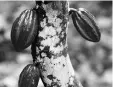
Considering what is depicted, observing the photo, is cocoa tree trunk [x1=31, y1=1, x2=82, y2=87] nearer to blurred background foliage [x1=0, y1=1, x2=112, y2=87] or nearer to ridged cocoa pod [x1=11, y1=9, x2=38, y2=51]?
ridged cocoa pod [x1=11, y1=9, x2=38, y2=51]

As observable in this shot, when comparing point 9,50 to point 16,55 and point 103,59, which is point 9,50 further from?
point 103,59

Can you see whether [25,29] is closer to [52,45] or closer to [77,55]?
[52,45]

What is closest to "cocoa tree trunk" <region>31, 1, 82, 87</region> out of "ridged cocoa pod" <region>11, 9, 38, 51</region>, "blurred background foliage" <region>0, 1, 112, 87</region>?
"ridged cocoa pod" <region>11, 9, 38, 51</region>

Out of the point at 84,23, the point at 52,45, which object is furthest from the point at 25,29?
the point at 84,23

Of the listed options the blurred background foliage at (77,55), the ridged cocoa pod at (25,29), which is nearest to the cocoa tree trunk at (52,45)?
the ridged cocoa pod at (25,29)

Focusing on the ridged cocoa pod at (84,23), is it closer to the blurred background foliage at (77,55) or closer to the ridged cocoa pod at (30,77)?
the ridged cocoa pod at (30,77)
